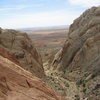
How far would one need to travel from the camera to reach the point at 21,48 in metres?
37.6

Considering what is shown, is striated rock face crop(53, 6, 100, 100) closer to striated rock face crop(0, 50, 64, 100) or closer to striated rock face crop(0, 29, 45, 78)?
striated rock face crop(0, 29, 45, 78)

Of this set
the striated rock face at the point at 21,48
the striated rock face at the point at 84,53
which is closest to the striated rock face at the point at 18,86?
the striated rock face at the point at 84,53

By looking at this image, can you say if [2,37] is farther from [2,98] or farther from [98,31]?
[2,98]

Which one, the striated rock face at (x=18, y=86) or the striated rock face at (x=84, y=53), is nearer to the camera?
the striated rock face at (x=18, y=86)

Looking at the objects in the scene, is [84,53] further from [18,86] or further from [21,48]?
[18,86]

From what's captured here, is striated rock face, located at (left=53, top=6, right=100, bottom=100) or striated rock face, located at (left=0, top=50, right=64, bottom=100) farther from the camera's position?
striated rock face, located at (left=53, top=6, right=100, bottom=100)

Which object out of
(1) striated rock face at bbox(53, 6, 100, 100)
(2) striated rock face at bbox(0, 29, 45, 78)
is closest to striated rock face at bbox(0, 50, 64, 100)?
(1) striated rock face at bbox(53, 6, 100, 100)

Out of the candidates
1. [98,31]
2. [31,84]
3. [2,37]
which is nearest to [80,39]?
[98,31]

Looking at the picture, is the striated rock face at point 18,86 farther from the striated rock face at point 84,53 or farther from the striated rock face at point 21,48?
the striated rock face at point 21,48

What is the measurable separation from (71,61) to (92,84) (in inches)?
483

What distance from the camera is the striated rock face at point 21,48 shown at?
3606 cm

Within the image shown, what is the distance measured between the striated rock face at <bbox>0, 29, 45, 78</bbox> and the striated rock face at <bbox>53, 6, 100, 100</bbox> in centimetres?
662

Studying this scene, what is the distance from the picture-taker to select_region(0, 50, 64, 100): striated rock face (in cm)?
1418

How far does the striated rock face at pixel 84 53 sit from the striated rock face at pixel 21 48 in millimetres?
6623
